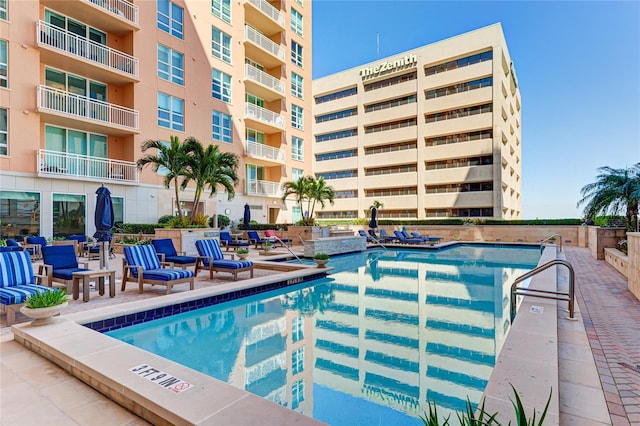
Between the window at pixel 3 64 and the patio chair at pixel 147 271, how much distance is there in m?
12.0

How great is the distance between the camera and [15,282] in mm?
5629

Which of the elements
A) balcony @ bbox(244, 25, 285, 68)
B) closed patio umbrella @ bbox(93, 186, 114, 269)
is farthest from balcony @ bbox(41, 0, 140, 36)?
closed patio umbrella @ bbox(93, 186, 114, 269)

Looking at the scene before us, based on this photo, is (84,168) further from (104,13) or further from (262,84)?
(262,84)

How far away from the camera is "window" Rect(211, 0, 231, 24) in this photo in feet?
70.6

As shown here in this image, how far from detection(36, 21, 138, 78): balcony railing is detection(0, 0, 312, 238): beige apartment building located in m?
0.05

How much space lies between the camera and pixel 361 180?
1539 inches

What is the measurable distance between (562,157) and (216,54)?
35.0 m

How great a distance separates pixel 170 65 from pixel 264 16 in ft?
29.9

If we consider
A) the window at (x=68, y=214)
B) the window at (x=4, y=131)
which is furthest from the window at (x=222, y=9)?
the window at (x=68, y=214)

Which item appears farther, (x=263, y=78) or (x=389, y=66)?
(x=389, y=66)

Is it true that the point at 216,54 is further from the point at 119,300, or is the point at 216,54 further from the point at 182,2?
the point at 119,300

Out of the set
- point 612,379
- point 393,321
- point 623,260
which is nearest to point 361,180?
point 623,260

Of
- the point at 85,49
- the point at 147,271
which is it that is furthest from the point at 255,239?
the point at 85,49

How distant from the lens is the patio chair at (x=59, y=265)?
256 inches
